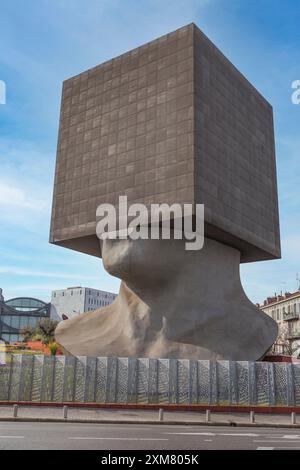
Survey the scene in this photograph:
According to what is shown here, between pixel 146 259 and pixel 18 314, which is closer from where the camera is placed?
pixel 146 259

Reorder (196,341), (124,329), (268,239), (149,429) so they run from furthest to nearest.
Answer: (268,239) < (124,329) < (196,341) < (149,429)

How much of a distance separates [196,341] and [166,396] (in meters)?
7.79

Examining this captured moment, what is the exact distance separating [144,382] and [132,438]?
10.7m

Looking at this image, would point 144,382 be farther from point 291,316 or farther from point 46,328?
point 46,328

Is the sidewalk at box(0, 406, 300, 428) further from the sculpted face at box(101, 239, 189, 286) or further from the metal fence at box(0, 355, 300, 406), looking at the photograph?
the sculpted face at box(101, 239, 189, 286)

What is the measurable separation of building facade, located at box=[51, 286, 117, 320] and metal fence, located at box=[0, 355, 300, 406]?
486 feet

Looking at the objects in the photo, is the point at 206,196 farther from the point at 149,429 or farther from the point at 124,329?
the point at 149,429

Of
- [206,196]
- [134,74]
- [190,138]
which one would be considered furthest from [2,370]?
[134,74]

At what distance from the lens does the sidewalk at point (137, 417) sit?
19.6 meters

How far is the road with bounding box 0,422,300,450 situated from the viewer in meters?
12.7

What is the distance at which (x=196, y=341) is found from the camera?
31875 mm

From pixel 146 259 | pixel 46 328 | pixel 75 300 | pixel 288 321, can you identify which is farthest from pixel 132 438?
pixel 75 300

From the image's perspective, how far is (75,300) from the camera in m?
176

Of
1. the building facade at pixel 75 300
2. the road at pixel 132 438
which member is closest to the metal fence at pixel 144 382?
the road at pixel 132 438
